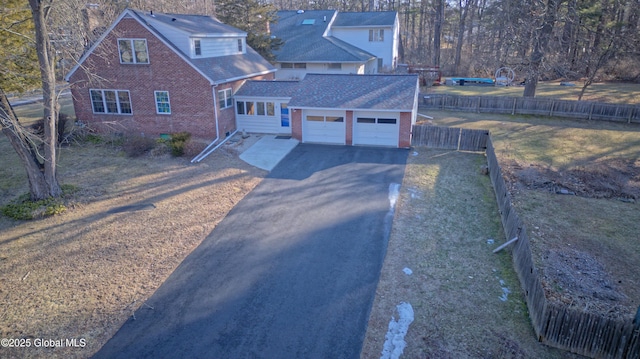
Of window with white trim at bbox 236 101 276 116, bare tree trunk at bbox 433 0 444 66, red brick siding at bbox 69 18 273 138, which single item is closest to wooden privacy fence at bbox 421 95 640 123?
window with white trim at bbox 236 101 276 116

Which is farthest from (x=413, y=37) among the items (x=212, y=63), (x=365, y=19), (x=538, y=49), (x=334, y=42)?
(x=212, y=63)

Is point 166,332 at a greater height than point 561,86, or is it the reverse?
point 561,86

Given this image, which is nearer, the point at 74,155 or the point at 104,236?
the point at 104,236

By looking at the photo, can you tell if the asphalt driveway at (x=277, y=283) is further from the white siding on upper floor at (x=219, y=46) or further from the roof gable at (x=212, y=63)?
the white siding on upper floor at (x=219, y=46)

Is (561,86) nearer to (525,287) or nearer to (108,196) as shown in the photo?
(525,287)

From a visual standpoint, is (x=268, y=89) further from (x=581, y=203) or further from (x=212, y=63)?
(x=581, y=203)

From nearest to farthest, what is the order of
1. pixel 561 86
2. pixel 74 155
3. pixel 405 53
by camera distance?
1. pixel 74 155
2. pixel 561 86
3. pixel 405 53

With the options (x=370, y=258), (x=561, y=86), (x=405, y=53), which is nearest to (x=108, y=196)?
(x=370, y=258)
